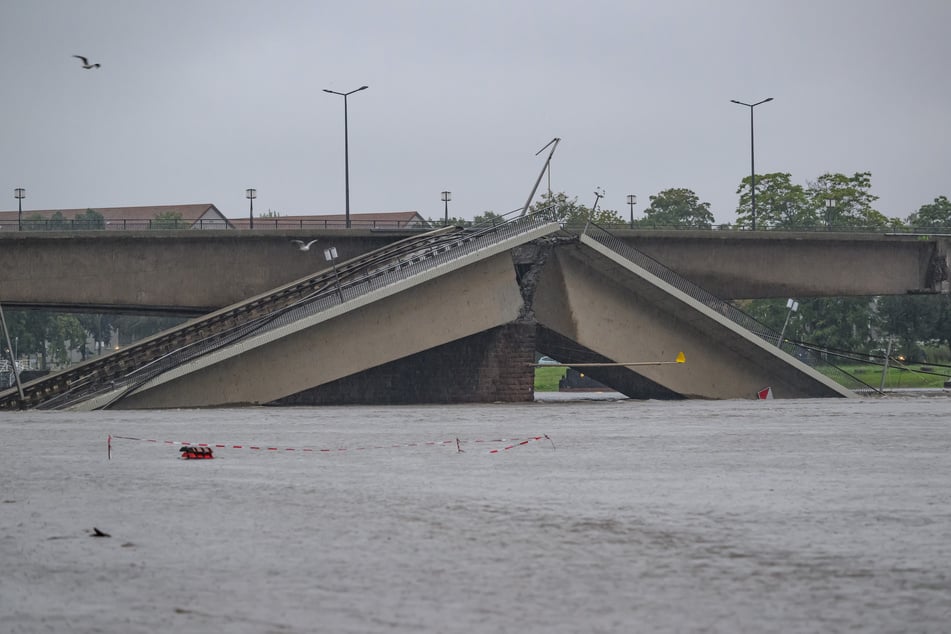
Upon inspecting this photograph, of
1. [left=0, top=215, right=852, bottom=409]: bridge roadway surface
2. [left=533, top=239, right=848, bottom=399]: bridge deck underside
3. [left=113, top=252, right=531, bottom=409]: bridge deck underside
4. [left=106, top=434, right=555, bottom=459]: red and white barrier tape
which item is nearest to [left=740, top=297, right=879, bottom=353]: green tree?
[left=533, top=239, right=848, bottom=399]: bridge deck underside

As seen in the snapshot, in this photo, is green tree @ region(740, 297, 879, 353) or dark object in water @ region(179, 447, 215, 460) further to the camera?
green tree @ region(740, 297, 879, 353)

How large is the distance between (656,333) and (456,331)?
8.32 m

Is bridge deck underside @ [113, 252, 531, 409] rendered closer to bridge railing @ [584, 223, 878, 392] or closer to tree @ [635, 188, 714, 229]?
bridge railing @ [584, 223, 878, 392]

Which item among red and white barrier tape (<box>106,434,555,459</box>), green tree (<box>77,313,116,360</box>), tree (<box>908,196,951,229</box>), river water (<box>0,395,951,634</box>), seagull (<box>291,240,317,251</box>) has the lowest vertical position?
river water (<box>0,395,951,634</box>)

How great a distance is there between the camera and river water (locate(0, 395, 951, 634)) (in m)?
11.9

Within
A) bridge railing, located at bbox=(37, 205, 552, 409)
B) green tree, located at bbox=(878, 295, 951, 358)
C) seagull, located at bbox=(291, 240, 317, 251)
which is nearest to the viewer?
bridge railing, located at bbox=(37, 205, 552, 409)

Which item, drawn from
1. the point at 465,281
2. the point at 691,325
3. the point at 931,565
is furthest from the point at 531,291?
the point at 931,565

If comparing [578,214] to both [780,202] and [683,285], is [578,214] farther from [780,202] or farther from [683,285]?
[683,285]

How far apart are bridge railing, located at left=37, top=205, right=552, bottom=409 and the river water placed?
512 inches

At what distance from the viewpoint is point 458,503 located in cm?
1952

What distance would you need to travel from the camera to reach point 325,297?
1854 inches

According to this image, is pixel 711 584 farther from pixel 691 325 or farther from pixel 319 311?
pixel 691 325

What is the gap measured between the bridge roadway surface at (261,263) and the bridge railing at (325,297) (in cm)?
324

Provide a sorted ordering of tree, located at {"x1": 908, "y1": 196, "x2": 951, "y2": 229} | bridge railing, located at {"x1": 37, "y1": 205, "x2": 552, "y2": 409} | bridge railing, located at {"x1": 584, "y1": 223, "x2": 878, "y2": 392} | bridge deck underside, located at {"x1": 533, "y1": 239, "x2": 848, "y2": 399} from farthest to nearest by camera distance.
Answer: tree, located at {"x1": 908, "y1": 196, "x2": 951, "y2": 229} → bridge railing, located at {"x1": 584, "y1": 223, "x2": 878, "y2": 392} → bridge deck underside, located at {"x1": 533, "y1": 239, "x2": 848, "y2": 399} → bridge railing, located at {"x1": 37, "y1": 205, "x2": 552, "y2": 409}
